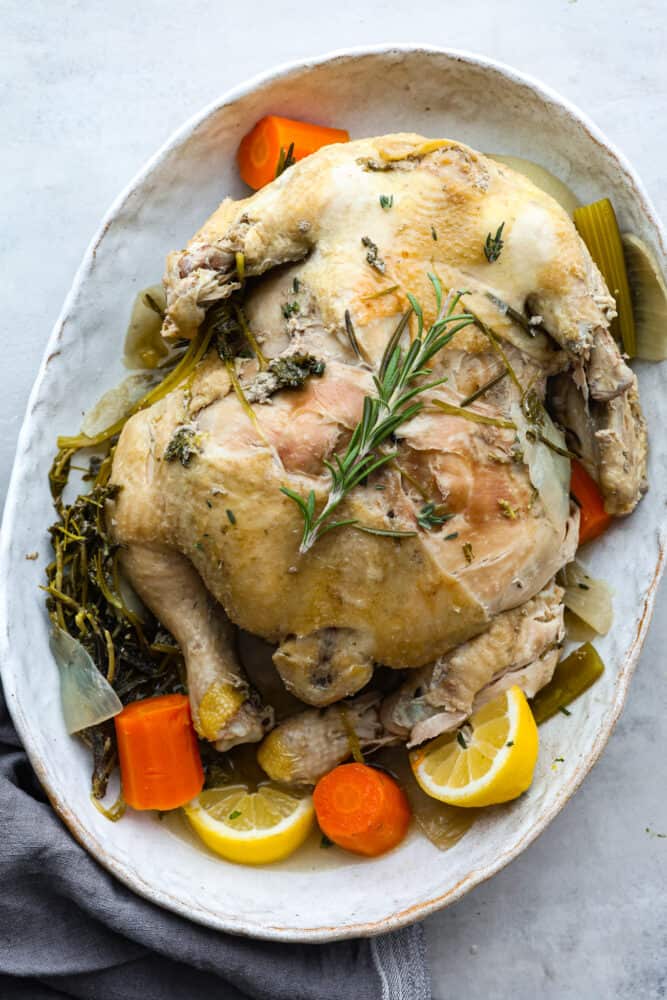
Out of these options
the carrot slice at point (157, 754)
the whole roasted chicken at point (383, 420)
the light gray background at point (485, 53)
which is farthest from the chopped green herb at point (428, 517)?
the light gray background at point (485, 53)

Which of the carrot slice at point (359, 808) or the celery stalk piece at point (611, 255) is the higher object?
the celery stalk piece at point (611, 255)

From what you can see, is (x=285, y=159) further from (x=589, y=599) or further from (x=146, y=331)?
(x=589, y=599)

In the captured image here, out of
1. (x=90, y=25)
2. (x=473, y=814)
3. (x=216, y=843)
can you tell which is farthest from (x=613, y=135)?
(x=216, y=843)

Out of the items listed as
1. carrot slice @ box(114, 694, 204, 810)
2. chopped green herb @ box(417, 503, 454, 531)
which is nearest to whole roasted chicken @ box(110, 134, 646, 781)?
chopped green herb @ box(417, 503, 454, 531)

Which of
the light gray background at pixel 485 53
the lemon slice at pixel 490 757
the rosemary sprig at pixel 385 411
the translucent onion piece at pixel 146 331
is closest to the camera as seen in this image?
the rosemary sprig at pixel 385 411

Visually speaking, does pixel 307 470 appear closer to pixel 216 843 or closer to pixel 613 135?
pixel 216 843

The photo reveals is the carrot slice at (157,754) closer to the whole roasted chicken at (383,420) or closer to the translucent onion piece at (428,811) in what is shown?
the whole roasted chicken at (383,420)
